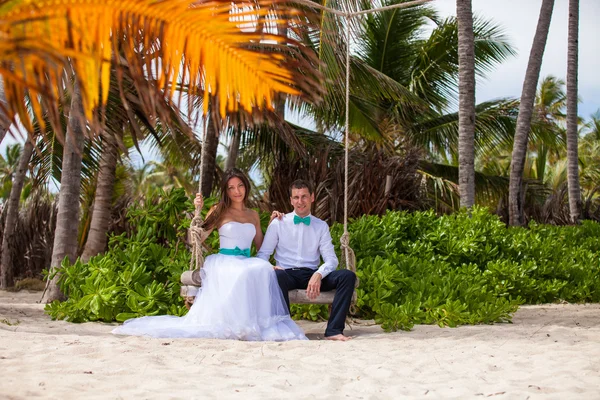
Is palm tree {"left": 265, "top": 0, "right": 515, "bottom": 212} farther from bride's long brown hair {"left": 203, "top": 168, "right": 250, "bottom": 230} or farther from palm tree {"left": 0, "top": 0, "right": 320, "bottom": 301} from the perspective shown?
palm tree {"left": 0, "top": 0, "right": 320, "bottom": 301}

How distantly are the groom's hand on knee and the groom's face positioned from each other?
638 millimetres

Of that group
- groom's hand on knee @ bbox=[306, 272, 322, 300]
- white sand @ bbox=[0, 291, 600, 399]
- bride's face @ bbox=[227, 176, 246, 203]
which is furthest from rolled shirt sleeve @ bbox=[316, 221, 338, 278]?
bride's face @ bbox=[227, 176, 246, 203]

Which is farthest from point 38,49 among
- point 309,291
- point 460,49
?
point 460,49

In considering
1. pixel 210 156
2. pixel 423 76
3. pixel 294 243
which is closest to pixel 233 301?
pixel 294 243

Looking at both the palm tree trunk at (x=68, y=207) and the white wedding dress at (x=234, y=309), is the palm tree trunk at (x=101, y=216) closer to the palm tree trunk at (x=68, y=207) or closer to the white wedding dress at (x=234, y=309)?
the palm tree trunk at (x=68, y=207)

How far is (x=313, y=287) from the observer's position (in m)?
5.09

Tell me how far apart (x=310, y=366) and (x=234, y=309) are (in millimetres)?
1214

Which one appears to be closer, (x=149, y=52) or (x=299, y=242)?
(x=149, y=52)

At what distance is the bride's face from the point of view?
545 centimetres

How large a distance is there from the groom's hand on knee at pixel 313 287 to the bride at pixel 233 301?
257mm

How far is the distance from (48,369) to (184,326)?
1.54m

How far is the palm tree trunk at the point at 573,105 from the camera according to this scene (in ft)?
42.1

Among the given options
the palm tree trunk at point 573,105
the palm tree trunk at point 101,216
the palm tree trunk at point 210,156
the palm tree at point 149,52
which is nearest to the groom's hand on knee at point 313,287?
the palm tree at point 149,52

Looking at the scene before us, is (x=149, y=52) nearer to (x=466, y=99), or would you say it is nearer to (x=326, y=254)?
(x=326, y=254)
